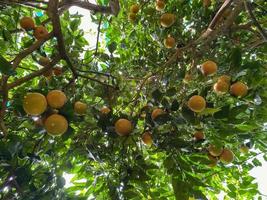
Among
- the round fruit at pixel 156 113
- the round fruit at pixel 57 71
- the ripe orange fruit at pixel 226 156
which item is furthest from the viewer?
the round fruit at pixel 57 71

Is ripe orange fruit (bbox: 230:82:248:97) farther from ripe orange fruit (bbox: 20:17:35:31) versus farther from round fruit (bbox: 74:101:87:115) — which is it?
ripe orange fruit (bbox: 20:17:35:31)

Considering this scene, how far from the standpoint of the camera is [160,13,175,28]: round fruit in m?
3.28

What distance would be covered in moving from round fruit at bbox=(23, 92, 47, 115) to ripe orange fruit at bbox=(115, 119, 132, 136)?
45 cm

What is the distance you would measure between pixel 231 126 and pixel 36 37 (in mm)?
1661

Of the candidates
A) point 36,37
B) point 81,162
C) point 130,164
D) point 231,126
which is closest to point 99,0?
point 36,37

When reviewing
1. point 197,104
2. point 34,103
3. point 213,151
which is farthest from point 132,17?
point 34,103

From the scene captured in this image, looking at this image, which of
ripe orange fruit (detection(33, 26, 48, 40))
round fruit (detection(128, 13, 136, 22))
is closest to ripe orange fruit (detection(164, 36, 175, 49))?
round fruit (detection(128, 13, 136, 22))

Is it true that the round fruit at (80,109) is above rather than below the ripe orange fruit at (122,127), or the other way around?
above

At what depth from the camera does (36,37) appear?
9.59 feet

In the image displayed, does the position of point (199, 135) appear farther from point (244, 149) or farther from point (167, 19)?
point (167, 19)

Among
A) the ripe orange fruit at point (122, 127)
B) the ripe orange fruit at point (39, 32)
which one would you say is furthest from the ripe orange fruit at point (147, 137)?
the ripe orange fruit at point (39, 32)

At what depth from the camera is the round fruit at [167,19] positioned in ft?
10.8

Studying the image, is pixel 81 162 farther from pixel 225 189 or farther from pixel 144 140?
pixel 225 189

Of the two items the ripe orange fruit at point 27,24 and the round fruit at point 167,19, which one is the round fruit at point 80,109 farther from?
the round fruit at point 167,19
